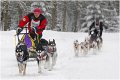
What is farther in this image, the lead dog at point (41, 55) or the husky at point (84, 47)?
the husky at point (84, 47)

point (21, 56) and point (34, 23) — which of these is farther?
point (34, 23)

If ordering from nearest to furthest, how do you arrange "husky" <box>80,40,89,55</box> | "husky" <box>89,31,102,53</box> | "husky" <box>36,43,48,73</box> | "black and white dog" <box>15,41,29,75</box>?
"black and white dog" <box>15,41,29,75</box> < "husky" <box>36,43,48,73</box> < "husky" <box>80,40,89,55</box> < "husky" <box>89,31,102,53</box>

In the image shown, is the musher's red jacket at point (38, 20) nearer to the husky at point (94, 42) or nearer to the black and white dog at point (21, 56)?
the black and white dog at point (21, 56)

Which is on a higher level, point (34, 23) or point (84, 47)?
point (34, 23)

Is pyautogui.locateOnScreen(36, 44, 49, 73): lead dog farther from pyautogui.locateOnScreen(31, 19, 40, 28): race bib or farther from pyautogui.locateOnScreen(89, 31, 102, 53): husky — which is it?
pyautogui.locateOnScreen(89, 31, 102, 53): husky

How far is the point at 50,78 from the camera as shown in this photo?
9281mm

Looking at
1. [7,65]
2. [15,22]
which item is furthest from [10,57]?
[15,22]

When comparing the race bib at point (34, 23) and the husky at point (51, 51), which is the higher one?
the race bib at point (34, 23)

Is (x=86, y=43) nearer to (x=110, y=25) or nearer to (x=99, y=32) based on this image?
(x=99, y=32)

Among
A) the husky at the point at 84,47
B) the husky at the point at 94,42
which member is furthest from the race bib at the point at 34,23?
the husky at the point at 94,42

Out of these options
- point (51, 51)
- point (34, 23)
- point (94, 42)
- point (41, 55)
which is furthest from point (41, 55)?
point (94, 42)

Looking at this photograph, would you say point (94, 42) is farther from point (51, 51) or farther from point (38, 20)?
point (38, 20)

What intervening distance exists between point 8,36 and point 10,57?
5.52m

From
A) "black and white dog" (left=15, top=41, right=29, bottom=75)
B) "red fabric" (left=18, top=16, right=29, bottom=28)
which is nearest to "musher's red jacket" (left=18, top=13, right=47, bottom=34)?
"red fabric" (left=18, top=16, right=29, bottom=28)
